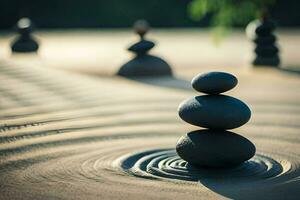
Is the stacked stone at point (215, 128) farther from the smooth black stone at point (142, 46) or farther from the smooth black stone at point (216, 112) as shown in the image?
the smooth black stone at point (142, 46)

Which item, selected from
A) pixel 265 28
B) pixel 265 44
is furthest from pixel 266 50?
pixel 265 28

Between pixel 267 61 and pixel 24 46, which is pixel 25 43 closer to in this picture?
pixel 24 46

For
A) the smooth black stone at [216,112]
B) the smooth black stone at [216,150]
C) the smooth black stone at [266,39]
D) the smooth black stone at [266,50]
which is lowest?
the smooth black stone at [216,150]

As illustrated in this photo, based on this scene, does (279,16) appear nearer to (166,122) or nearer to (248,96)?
(248,96)

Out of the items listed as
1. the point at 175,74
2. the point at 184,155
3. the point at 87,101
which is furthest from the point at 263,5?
the point at 184,155

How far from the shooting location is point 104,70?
57.2ft

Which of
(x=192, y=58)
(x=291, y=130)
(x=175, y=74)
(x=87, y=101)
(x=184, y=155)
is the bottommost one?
(x=184, y=155)

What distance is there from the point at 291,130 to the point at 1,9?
3220 centimetres

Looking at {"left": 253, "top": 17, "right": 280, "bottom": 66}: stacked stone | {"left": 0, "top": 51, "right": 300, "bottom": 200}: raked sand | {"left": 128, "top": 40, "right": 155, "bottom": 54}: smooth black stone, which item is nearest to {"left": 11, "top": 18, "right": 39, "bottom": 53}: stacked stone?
{"left": 128, "top": 40, "right": 155, "bottom": 54}: smooth black stone

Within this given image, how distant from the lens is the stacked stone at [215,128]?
253 inches

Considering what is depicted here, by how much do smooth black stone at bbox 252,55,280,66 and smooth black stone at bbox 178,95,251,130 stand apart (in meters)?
10.9

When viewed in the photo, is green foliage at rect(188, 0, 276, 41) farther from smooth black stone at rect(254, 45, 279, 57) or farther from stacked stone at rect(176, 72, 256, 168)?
stacked stone at rect(176, 72, 256, 168)

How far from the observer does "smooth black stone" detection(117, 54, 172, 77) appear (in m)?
16.2

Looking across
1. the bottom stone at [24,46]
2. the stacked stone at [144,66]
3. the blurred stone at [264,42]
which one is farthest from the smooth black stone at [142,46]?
the bottom stone at [24,46]
